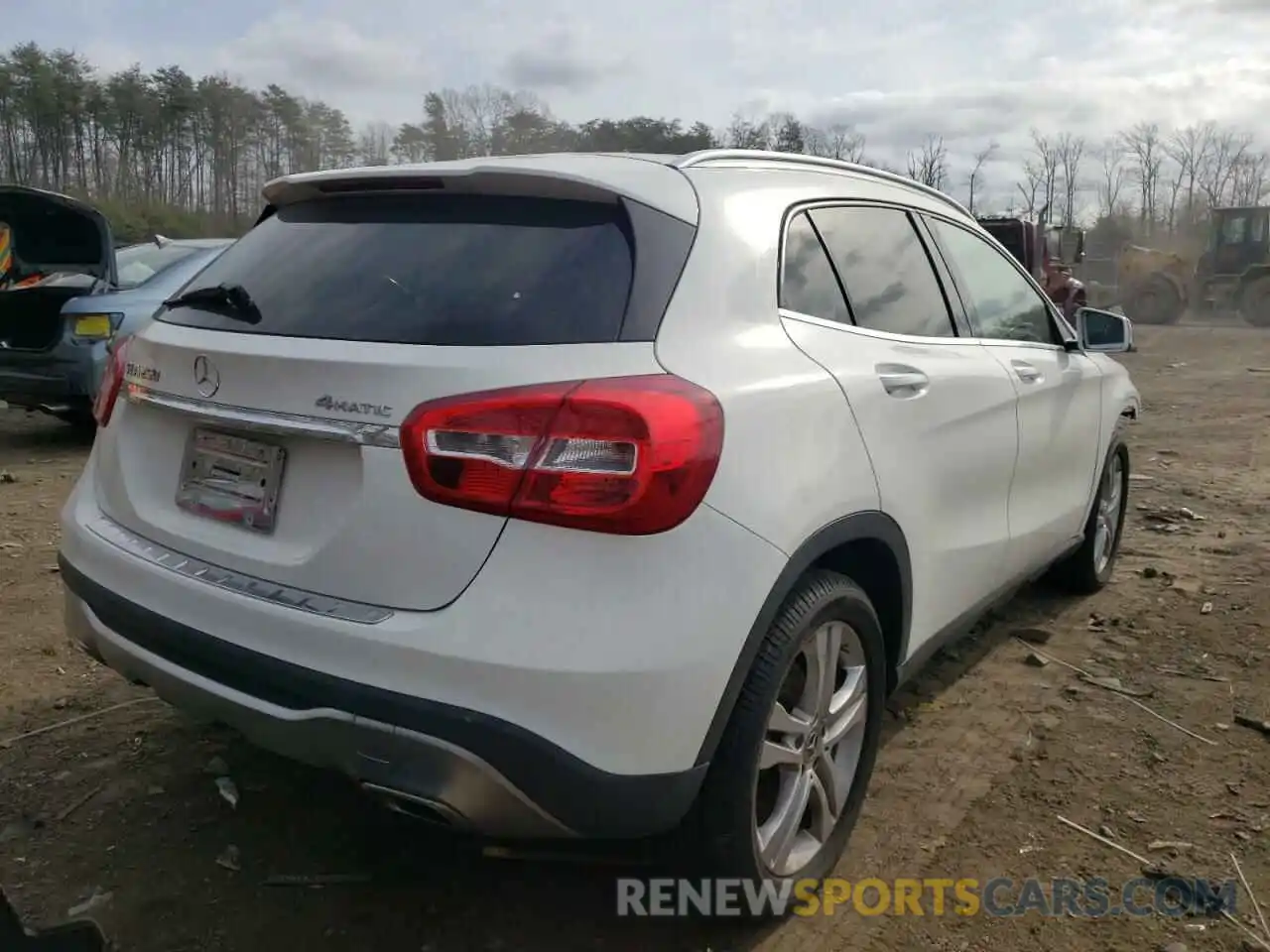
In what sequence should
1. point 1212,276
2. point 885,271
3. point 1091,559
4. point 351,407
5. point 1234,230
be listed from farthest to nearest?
point 1212,276 → point 1234,230 → point 1091,559 → point 885,271 → point 351,407

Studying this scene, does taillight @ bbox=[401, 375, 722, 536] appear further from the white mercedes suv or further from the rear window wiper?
the rear window wiper

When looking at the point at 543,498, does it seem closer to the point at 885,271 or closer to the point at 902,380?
the point at 902,380

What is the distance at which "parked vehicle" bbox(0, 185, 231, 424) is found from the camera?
698 centimetres

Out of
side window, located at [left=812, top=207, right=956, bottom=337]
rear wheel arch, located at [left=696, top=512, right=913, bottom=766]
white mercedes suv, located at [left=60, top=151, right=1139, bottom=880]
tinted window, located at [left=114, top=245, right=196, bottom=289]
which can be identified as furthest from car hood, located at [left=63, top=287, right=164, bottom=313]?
rear wheel arch, located at [left=696, top=512, right=913, bottom=766]

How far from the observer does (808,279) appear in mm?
2506

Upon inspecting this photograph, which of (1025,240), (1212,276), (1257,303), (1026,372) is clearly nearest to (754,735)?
(1026,372)

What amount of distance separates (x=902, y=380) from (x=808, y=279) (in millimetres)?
369

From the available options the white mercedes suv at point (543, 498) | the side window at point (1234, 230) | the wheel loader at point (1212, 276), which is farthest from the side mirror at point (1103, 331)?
the side window at point (1234, 230)

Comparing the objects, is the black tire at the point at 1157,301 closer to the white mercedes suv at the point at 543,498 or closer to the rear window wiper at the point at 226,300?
the white mercedes suv at the point at 543,498

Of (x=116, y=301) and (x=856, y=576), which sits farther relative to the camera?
(x=116, y=301)

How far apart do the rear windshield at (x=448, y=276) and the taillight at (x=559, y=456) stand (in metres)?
0.16

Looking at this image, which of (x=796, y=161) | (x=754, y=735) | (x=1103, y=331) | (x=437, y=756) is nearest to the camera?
(x=437, y=756)

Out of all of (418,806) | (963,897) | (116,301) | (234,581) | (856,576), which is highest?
(116,301)

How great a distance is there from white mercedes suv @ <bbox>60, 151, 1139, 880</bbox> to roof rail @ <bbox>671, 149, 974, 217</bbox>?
0.09 feet
